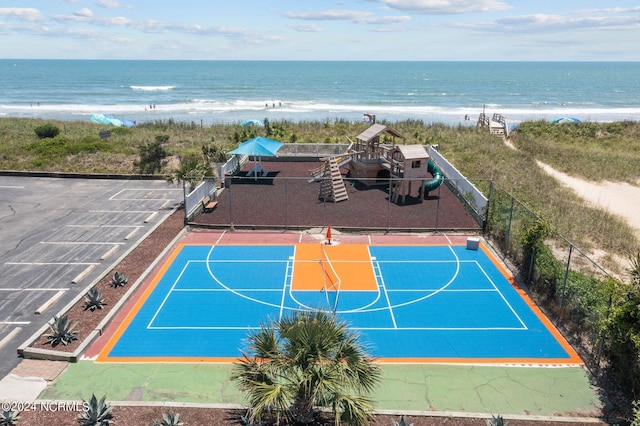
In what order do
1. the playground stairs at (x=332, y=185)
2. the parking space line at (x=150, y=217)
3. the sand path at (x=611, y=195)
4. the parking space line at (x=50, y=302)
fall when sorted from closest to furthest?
the parking space line at (x=50, y=302)
the parking space line at (x=150, y=217)
the sand path at (x=611, y=195)
the playground stairs at (x=332, y=185)

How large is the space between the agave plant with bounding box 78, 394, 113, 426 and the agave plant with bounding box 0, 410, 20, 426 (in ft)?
4.75

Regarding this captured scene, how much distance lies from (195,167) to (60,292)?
1073 cm

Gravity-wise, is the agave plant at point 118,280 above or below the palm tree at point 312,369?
below

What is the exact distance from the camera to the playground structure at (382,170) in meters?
27.8

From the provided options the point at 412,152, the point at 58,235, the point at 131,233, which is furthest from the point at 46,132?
the point at 412,152

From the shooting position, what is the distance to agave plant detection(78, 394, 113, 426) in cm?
1007

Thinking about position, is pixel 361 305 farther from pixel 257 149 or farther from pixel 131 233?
pixel 257 149

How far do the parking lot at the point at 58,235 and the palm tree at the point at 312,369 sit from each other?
7886mm

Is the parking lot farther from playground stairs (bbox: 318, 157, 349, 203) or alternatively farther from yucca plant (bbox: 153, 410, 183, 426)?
playground stairs (bbox: 318, 157, 349, 203)

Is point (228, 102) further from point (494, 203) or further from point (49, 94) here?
point (494, 203)

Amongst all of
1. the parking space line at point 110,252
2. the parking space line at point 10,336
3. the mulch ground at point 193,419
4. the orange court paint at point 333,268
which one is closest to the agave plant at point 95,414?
the mulch ground at point 193,419

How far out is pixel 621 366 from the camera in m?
12.1

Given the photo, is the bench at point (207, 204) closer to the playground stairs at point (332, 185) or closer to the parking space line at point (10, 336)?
the playground stairs at point (332, 185)

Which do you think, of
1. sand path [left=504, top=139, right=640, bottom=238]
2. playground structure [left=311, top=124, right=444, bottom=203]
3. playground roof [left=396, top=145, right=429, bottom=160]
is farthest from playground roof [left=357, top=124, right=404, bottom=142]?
sand path [left=504, top=139, right=640, bottom=238]
